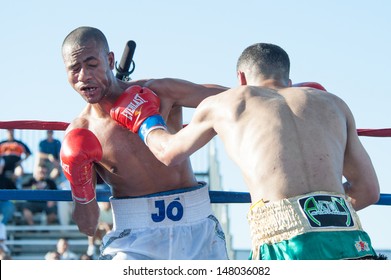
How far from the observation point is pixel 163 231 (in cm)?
453

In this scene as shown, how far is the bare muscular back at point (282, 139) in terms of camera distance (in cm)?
355

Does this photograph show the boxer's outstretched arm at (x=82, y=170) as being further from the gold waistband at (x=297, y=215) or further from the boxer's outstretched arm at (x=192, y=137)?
the gold waistband at (x=297, y=215)

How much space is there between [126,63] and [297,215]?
169 cm

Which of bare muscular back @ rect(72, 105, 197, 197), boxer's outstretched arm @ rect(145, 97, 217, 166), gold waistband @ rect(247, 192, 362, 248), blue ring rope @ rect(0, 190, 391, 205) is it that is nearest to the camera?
gold waistband @ rect(247, 192, 362, 248)

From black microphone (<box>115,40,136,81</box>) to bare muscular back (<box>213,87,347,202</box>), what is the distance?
3.91 feet

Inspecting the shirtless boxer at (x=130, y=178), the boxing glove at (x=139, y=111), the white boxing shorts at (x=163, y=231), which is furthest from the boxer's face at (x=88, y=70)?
the white boxing shorts at (x=163, y=231)

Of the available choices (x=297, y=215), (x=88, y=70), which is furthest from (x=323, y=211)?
(x=88, y=70)

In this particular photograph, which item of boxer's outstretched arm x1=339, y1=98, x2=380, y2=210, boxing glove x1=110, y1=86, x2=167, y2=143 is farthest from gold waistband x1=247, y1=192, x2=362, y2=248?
boxing glove x1=110, y1=86, x2=167, y2=143

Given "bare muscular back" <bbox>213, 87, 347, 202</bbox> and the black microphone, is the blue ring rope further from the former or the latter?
"bare muscular back" <bbox>213, 87, 347, 202</bbox>

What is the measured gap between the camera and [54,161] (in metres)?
10.1

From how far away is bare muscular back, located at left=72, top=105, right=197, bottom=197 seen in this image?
15.0ft

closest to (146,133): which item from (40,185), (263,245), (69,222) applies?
(263,245)

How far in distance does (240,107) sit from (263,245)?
55 cm
